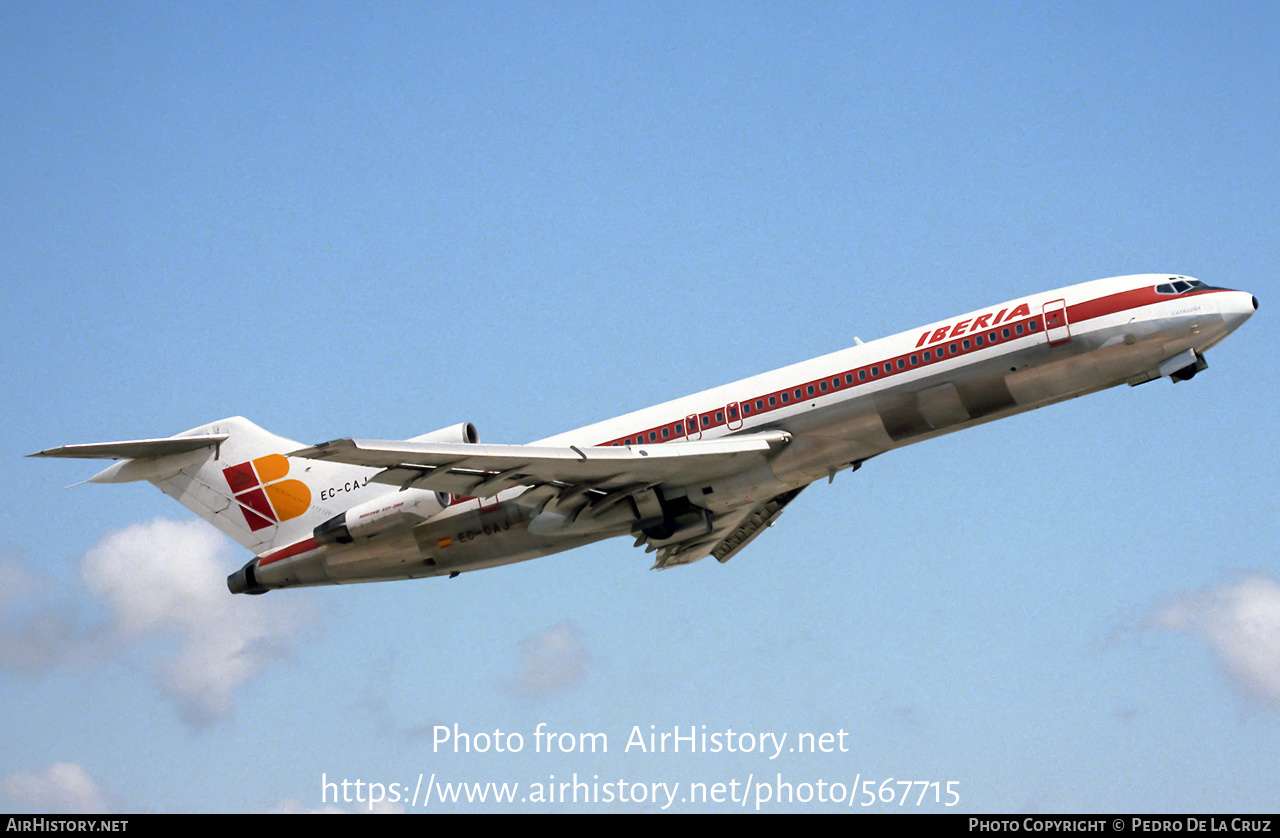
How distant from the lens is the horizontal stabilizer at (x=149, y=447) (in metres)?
28.7

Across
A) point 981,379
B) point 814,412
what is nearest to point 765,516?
point 814,412

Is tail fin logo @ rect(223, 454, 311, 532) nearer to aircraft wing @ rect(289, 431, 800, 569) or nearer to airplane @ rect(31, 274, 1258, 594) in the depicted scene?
airplane @ rect(31, 274, 1258, 594)

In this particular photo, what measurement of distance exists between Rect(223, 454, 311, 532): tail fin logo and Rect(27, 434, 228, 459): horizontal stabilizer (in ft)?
2.90

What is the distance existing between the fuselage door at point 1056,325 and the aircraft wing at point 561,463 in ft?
17.9

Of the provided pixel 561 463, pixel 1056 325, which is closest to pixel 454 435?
pixel 561 463

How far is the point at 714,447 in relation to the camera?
84.9 feet

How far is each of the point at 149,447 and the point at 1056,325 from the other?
2031cm

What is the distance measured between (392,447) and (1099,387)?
13778 millimetres

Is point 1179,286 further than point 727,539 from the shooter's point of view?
No

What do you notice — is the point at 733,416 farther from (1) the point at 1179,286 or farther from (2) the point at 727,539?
(1) the point at 1179,286

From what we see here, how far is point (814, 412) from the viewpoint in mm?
26203
